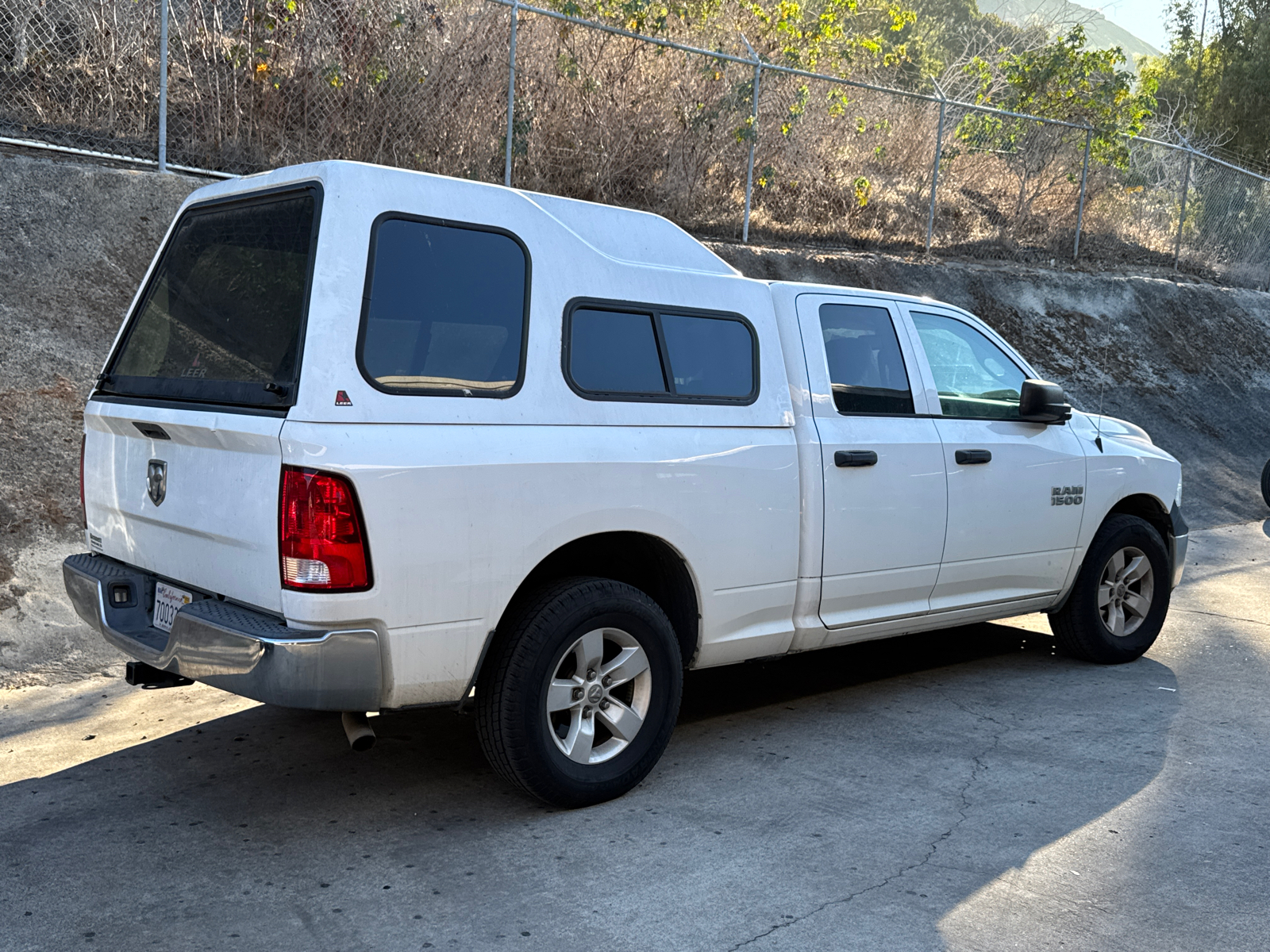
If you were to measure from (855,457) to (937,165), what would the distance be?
1109cm

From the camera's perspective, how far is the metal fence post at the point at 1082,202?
1684 centimetres

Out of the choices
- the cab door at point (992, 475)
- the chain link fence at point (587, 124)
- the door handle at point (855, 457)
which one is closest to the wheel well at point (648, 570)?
the door handle at point (855, 457)

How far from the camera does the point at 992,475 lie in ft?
18.0

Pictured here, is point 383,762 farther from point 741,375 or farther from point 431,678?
point 741,375

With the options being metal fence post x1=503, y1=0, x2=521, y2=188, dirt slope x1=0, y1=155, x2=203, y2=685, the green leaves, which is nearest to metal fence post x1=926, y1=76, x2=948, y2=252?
the green leaves

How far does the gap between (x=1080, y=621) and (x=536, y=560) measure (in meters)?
3.63

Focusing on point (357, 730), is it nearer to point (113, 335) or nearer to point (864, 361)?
point (864, 361)

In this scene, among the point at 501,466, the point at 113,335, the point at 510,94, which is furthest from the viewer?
the point at 510,94

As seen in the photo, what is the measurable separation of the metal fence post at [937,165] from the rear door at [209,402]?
12.0 m

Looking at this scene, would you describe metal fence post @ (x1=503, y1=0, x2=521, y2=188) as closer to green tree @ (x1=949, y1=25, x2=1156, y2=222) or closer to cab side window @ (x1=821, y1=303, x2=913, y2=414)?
cab side window @ (x1=821, y1=303, x2=913, y2=414)

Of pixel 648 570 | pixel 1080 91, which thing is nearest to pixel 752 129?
pixel 1080 91

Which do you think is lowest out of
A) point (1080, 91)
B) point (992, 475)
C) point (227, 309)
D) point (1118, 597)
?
point (1118, 597)

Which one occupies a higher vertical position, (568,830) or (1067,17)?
(1067,17)

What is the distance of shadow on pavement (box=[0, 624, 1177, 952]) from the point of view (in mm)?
3279
